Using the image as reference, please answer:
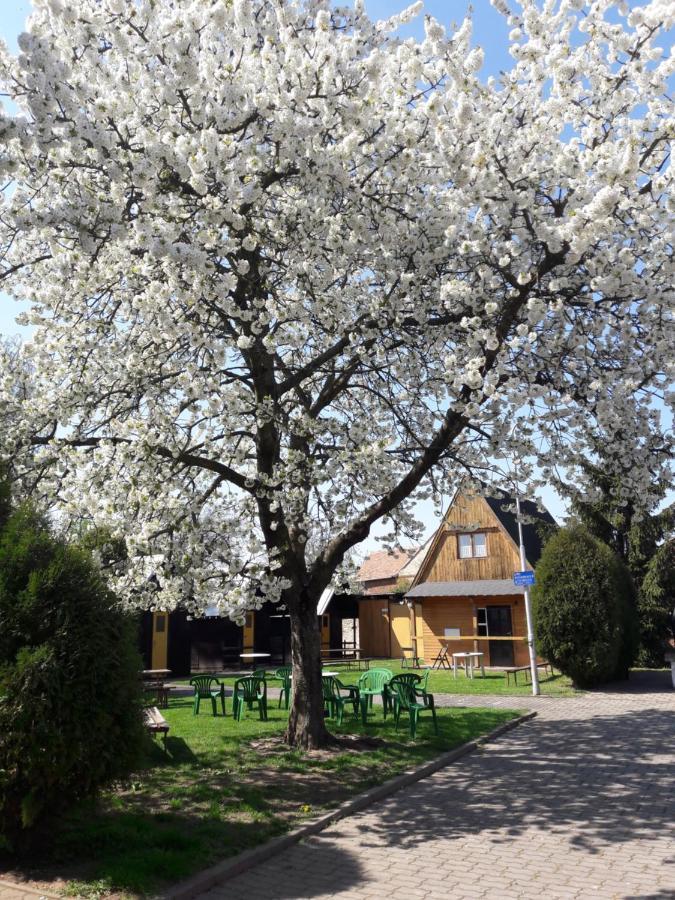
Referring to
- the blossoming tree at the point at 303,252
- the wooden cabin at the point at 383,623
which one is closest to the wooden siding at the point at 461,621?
the wooden cabin at the point at 383,623

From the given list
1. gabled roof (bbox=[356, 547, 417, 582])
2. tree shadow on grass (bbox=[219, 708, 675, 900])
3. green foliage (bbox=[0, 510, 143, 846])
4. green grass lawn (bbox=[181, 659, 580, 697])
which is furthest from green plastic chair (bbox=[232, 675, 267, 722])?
gabled roof (bbox=[356, 547, 417, 582])

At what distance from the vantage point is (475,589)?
26.0 meters

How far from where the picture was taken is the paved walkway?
5.19 m

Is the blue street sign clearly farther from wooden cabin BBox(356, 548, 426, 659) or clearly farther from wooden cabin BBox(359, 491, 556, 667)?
wooden cabin BBox(356, 548, 426, 659)

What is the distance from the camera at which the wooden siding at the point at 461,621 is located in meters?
25.6

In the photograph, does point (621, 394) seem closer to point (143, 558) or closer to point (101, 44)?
point (143, 558)

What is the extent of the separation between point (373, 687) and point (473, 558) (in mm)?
14690

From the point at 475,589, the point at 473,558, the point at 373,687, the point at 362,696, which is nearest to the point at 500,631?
the point at 475,589

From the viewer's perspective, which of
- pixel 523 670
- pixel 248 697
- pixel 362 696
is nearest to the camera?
pixel 362 696

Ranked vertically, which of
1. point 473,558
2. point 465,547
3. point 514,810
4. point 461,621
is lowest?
point 514,810

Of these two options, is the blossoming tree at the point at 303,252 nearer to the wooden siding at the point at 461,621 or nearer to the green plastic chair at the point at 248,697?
the green plastic chair at the point at 248,697

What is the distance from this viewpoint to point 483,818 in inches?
275

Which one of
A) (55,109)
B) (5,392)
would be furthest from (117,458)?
(55,109)

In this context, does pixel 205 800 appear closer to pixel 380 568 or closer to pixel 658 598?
pixel 658 598
